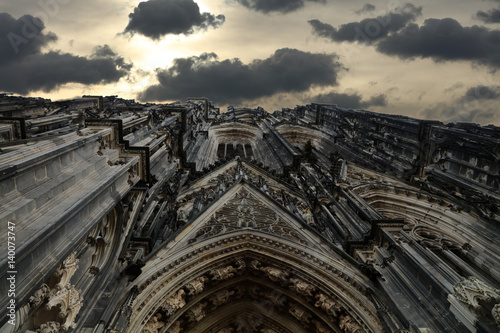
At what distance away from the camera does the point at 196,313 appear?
8.60m

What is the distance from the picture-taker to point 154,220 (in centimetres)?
1043

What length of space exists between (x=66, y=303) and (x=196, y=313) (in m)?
3.64

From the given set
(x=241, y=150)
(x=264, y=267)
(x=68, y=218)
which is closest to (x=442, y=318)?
(x=264, y=267)

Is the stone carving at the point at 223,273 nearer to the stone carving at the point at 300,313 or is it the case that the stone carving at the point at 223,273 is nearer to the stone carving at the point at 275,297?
the stone carving at the point at 275,297

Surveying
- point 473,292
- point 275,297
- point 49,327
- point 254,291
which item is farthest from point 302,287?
point 49,327

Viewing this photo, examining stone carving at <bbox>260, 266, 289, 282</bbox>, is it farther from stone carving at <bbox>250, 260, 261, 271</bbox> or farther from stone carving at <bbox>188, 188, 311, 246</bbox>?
stone carving at <bbox>188, 188, 311, 246</bbox>

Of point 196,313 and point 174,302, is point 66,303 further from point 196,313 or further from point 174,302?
point 196,313

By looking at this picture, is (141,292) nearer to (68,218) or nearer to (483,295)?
(68,218)

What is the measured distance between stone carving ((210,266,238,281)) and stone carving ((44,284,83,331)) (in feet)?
11.9

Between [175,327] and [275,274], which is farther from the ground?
[275,274]

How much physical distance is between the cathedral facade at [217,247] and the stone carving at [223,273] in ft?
0.13

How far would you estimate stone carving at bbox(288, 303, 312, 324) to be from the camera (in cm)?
880

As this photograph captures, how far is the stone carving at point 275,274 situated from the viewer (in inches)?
356

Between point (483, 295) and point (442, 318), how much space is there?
930mm
